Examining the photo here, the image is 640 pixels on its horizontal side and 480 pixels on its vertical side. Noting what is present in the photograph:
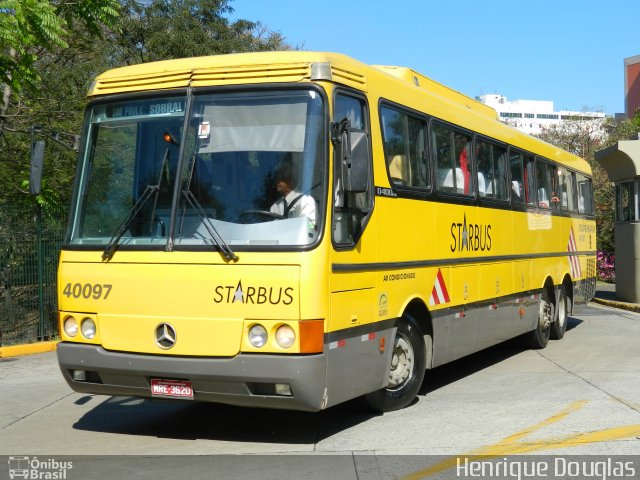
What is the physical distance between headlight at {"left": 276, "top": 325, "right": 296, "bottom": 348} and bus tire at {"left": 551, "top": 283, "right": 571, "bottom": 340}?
918 centimetres

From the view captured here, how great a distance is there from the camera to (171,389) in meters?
7.12

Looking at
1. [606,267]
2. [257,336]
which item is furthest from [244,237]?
[606,267]

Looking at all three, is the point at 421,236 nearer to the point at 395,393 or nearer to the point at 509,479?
the point at 395,393

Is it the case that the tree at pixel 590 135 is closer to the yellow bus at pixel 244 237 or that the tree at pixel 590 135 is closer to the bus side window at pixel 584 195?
the bus side window at pixel 584 195

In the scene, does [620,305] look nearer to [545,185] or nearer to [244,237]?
[545,185]

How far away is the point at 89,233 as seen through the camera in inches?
301

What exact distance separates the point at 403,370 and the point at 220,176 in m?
2.95

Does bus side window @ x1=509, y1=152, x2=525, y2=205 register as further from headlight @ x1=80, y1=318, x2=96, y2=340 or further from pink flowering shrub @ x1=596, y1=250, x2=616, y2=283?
pink flowering shrub @ x1=596, y1=250, x2=616, y2=283

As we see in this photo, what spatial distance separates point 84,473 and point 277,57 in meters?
3.68

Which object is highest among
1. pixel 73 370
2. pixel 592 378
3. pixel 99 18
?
pixel 99 18

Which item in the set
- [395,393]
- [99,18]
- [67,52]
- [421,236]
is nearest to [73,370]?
[395,393]

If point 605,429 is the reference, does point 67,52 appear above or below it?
above

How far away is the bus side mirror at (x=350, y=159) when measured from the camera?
23.3ft

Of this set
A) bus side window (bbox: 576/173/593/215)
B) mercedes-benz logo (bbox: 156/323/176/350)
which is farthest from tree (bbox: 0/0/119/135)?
bus side window (bbox: 576/173/593/215)
